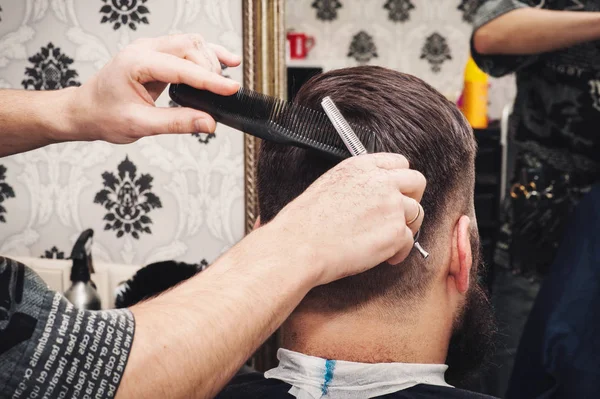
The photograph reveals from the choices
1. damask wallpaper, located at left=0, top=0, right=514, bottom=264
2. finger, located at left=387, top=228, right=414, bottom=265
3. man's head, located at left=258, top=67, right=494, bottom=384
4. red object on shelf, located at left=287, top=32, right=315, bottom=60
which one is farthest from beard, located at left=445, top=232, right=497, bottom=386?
red object on shelf, located at left=287, top=32, right=315, bottom=60

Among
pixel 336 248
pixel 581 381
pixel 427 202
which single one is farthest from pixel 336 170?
pixel 581 381

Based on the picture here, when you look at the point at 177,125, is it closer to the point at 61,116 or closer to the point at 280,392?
the point at 61,116

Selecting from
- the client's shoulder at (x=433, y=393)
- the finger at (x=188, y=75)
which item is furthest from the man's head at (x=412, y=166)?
the finger at (x=188, y=75)

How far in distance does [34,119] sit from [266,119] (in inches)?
17.7

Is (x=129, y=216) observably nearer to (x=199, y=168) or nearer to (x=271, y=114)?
(x=199, y=168)

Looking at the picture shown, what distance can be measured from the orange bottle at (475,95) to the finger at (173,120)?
78cm

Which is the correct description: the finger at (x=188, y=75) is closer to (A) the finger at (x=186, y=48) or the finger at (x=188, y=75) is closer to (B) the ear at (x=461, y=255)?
(A) the finger at (x=186, y=48)

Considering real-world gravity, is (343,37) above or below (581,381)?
above

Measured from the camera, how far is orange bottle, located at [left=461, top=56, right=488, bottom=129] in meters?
1.37

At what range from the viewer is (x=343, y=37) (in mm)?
1392

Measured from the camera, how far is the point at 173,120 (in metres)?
0.80

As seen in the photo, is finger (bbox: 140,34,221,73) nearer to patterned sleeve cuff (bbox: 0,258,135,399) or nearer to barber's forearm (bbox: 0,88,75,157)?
barber's forearm (bbox: 0,88,75,157)

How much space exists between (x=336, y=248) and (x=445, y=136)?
387mm

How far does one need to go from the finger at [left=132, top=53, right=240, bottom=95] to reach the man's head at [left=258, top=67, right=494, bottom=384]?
222 mm
